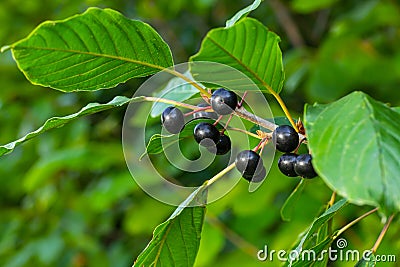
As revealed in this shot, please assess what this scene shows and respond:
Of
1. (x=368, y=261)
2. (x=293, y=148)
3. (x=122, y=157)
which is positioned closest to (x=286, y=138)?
(x=293, y=148)

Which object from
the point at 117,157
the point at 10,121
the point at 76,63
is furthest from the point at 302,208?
the point at 10,121

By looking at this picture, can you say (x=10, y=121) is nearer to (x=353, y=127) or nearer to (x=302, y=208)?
(x=302, y=208)

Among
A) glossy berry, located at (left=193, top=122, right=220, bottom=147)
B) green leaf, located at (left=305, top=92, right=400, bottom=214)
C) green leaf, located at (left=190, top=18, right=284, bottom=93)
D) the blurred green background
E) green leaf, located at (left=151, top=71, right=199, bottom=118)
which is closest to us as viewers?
green leaf, located at (left=305, top=92, right=400, bottom=214)

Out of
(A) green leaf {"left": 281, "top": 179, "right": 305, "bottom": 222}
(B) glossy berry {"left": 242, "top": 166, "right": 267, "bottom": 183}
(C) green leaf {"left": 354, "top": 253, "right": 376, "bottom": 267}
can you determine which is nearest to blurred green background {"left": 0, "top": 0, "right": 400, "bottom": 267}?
(A) green leaf {"left": 281, "top": 179, "right": 305, "bottom": 222}

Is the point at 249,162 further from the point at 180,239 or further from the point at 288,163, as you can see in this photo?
the point at 180,239

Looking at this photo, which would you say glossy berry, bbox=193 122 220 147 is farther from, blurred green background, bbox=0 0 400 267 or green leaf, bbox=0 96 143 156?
blurred green background, bbox=0 0 400 267

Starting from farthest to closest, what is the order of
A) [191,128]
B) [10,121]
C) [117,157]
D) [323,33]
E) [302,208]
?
[323,33], [10,121], [117,157], [302,208], [191,128]
